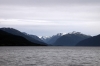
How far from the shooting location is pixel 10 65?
69500 mm

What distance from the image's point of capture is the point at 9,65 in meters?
69.4

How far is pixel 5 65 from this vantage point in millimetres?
69688

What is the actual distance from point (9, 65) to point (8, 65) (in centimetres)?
33

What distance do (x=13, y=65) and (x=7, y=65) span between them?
2006mm

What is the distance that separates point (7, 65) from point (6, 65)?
334mm

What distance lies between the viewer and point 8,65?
228 feet

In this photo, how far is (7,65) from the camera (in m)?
69.5

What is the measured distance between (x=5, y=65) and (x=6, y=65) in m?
→ 0.42

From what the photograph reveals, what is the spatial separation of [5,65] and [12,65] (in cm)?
239

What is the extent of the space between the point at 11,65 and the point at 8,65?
99 cm

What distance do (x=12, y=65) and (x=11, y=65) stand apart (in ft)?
1.10

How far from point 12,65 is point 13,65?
13.2 inches
